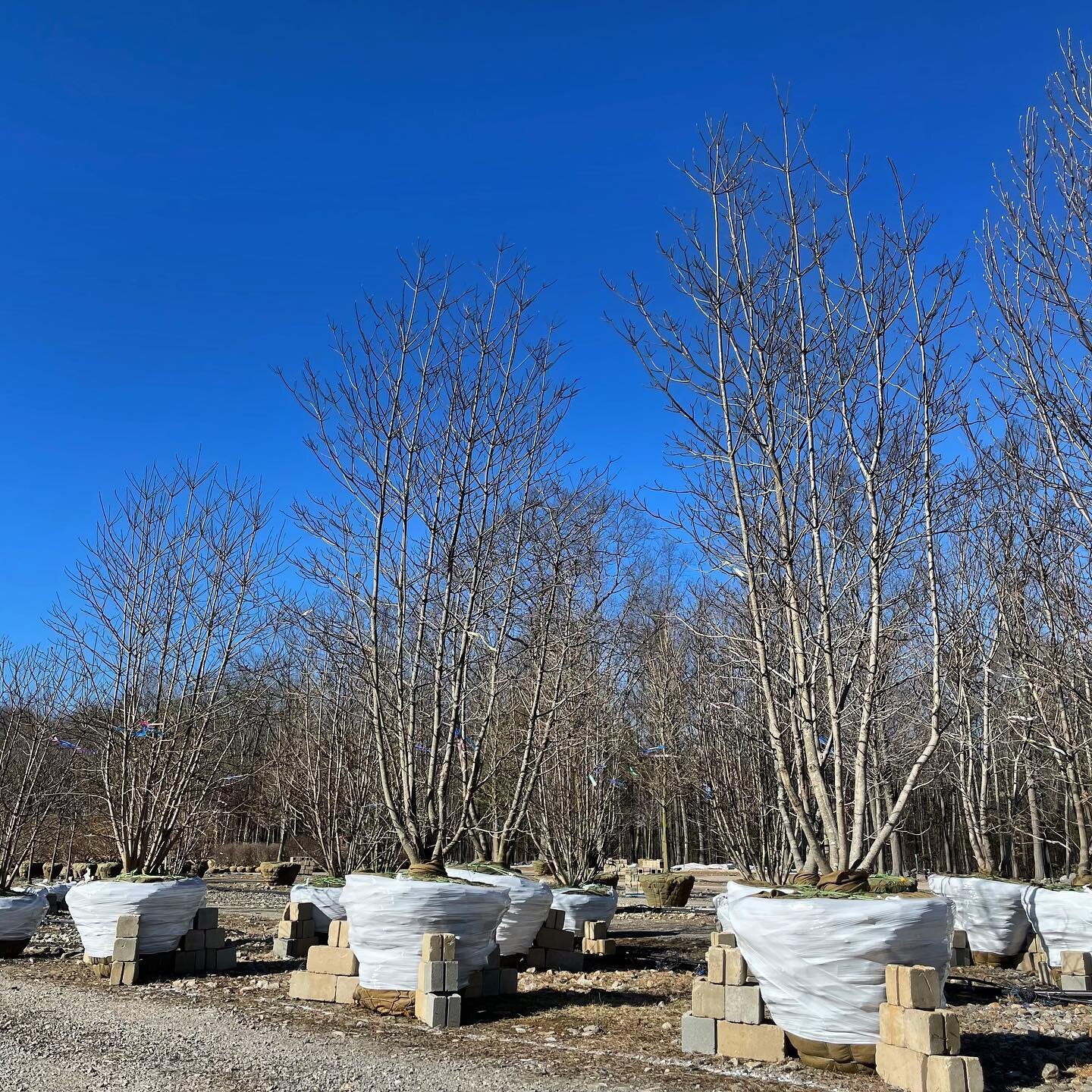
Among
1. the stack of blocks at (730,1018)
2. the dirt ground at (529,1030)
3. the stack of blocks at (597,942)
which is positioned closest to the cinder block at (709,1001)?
the stack of blocks at (730,1018)

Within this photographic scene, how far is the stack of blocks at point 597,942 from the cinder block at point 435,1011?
3840mm

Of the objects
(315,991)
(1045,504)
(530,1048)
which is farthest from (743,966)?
(1045,504)

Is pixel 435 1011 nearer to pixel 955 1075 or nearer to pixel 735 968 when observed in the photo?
pixel 735 968

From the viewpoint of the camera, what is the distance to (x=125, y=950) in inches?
313

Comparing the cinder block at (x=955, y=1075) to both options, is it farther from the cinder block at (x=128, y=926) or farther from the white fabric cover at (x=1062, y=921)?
the cinder block at (x=128, y=926)

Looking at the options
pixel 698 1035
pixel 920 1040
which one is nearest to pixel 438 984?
pixel 698 1035

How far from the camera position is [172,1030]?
6062mm

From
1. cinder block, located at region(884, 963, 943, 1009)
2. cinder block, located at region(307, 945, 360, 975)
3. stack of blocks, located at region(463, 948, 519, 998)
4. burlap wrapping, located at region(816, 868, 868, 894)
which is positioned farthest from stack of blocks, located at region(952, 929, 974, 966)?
cinder block, located at region(307, 945, 360, 975)

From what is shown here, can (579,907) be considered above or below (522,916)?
below

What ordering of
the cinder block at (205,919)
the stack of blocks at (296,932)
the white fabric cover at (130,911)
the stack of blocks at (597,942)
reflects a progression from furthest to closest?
the stack of blocks at (597,942)
the stack of blocks at (296,932)
the cinder block at (205,919)
the white fabric cover at (130,911)

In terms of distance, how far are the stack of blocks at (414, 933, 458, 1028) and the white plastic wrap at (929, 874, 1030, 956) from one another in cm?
601

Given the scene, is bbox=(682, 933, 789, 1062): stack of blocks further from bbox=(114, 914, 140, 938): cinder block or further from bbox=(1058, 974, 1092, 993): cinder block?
bbox=(114, 914, 140, 938): cinder block

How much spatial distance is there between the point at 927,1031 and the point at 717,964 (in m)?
1.29

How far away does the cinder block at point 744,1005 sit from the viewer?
5359 mm
